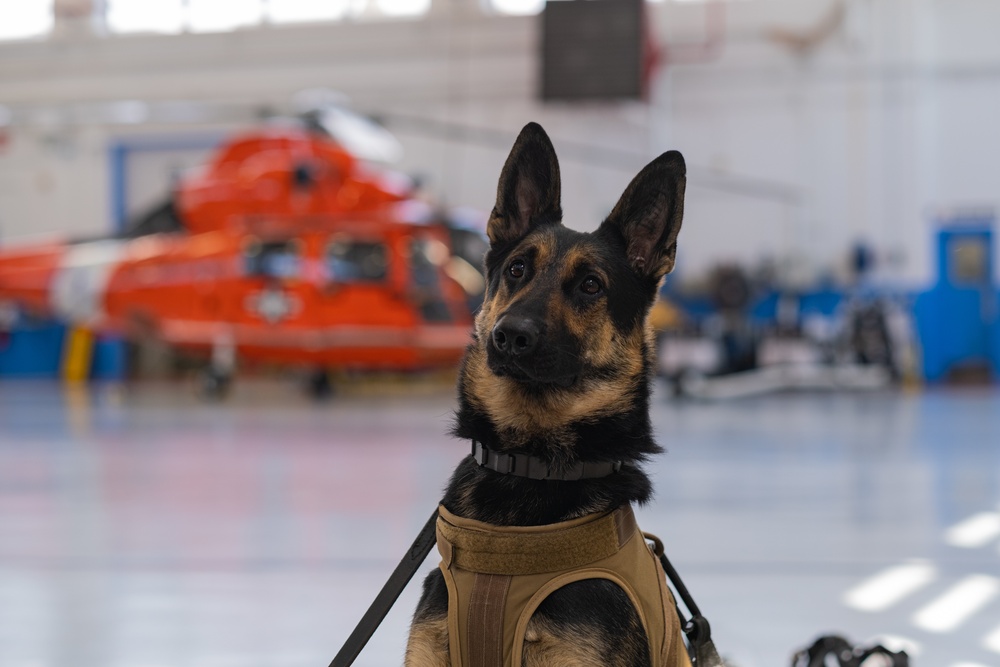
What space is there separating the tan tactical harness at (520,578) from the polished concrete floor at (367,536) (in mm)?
966

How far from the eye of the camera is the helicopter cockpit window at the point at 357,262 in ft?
30.0

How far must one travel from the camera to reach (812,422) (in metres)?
6.71

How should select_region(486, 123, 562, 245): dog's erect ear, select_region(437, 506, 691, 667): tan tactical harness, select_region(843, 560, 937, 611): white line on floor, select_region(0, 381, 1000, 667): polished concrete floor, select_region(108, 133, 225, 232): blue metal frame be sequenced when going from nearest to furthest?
select_region(437, 506, 691, 667): tan tactical harness → select_region(486, 123, 562, 245): dog's erect ear → select_region(0, 381, 1000, 667): polished concrete floor → select_region(843, 560, 937, 611): white line on floor → select_region(108, 133, 225, 232): blue metal frame

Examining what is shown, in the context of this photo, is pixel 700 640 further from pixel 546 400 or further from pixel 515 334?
pixel 515 334

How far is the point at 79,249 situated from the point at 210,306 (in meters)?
2.08

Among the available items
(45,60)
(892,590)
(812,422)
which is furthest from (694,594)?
(45,60)

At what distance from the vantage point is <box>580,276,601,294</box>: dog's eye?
139cm

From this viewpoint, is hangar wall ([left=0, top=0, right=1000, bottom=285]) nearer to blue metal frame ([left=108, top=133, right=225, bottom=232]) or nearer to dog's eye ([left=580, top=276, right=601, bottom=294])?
blue metal frame ([left=108, top=133, right=225, bottom=232])

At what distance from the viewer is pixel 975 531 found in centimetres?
318

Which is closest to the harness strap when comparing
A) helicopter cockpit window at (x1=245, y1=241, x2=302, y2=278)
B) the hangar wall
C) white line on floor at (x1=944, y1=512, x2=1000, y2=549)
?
white line on floor at (x1=944, y1=512, x2=1000, y2=549)

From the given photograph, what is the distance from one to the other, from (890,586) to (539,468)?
5.81ft

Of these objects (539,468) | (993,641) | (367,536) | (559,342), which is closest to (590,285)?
(559,342)

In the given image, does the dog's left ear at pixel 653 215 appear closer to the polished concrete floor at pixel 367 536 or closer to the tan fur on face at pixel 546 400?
the tan fur on face at pixel 546 400

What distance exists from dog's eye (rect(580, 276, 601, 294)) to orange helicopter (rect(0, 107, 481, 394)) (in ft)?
24.9
